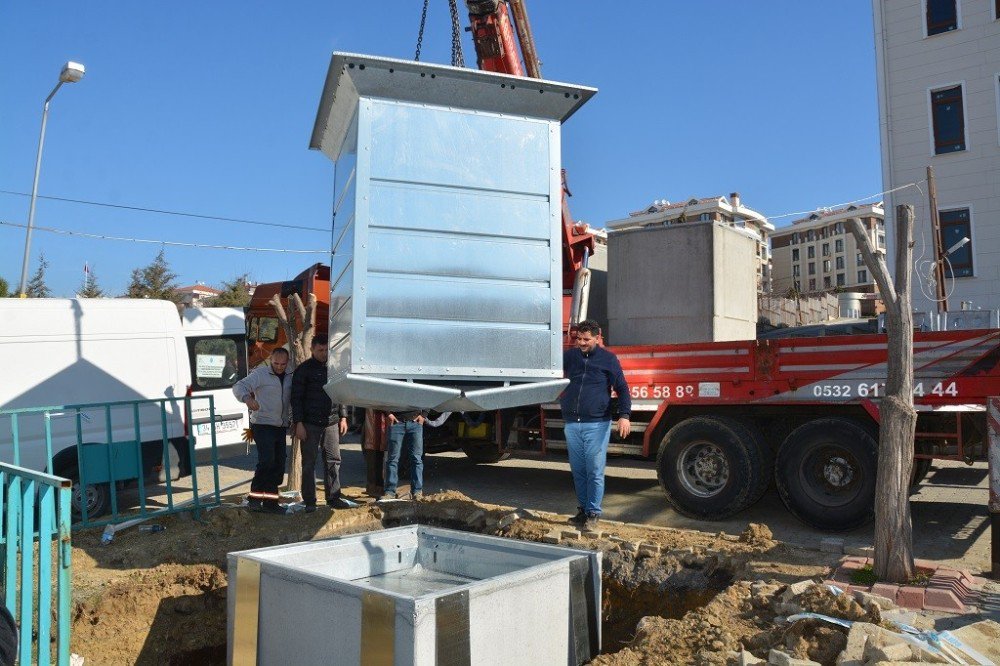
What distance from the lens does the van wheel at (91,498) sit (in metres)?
8.02

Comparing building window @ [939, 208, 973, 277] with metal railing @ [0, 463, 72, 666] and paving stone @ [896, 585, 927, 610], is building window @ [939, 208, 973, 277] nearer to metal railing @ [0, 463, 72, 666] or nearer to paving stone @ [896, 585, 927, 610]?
paving stone @ [896, 585, 927, 610]

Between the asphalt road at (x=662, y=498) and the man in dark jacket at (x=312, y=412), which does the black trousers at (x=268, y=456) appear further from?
the asphalt road at (x=662, y=498)

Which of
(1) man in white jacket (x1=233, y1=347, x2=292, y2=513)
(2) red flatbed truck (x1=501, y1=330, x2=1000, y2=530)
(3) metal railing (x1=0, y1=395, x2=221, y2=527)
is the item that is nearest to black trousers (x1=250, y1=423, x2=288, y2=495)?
(1) man in white jacket (x1=233, y1=347, x2=292, y2=513)

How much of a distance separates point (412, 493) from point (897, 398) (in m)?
4.99

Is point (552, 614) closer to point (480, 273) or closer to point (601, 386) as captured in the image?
point (480, 273)

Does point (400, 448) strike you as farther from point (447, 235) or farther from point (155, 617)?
point (447, 235)

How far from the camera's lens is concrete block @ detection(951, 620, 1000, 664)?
146 inches

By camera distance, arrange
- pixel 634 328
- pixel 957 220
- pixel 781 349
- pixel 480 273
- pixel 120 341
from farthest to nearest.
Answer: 1. pixel 957 220
2. pixel 634 328
3. pixel 120 341
4. pixel 781 349
5. pixel 480 273

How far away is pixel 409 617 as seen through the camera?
3736 millimetres

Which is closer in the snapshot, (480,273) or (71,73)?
(480,273)

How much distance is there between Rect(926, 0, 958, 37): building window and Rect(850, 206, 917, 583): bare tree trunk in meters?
15.7

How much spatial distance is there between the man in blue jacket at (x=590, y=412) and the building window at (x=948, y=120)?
14.5 m

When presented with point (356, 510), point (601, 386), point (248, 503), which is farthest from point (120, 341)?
point (601, 386)

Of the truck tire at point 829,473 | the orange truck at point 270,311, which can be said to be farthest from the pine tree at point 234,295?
the truck tire at point 829,473
